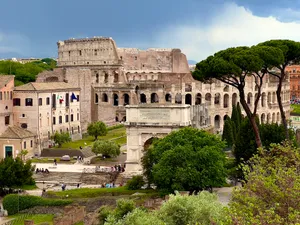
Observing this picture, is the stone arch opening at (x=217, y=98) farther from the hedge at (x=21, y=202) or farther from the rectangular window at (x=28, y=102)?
the hedge at (x=21, y=202)

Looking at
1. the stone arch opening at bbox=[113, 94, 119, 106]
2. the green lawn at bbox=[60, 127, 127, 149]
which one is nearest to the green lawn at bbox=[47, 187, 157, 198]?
the green lawn at bbox=[60, 127, 127, 149]

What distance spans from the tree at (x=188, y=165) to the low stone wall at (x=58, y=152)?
18.6 m

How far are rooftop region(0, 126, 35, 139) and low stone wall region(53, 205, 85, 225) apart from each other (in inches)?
844

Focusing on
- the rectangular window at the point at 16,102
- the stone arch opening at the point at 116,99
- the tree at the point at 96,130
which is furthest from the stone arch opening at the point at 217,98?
the rectangular window at the point at 16,102

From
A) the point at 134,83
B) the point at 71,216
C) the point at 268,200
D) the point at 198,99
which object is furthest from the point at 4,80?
the point at 268,200

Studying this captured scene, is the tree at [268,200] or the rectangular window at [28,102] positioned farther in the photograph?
the rectangular window at [28,102]

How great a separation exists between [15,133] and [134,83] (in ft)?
138

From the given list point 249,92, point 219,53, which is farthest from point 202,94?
point 219,53

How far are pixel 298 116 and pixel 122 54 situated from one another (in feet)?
108

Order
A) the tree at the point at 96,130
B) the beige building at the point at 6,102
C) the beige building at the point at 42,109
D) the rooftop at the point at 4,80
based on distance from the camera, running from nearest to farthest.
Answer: the beige building at the point at 6,102 → the rooftop at the point at 4,80 → the beige building at the point at 42,109 → the tree at the point at 96,130

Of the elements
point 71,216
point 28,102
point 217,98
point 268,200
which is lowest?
point 71,216

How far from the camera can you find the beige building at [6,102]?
187 feet

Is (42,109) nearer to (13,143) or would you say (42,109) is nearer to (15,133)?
(15,133)

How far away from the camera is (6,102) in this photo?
5778cm
